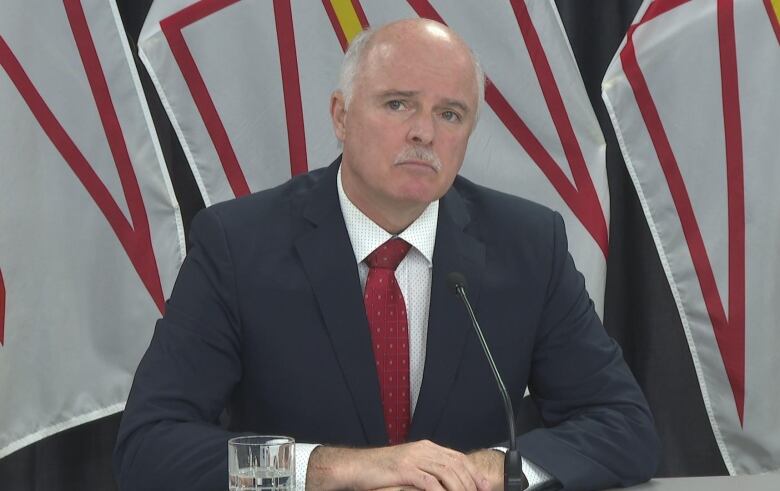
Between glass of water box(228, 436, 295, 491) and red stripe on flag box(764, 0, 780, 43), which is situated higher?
red stripe on flag box(764, 0, 780, 43)

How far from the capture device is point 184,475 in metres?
2.05

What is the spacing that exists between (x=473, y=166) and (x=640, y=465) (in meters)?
1.21

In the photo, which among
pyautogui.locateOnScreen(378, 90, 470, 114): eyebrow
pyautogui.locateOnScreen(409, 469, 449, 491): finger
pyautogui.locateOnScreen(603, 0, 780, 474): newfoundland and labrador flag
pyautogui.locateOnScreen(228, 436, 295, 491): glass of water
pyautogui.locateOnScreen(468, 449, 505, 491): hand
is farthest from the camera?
pyautogui.locateOnScreen(603, 0, 780, 474): newfoundland and labrador flag

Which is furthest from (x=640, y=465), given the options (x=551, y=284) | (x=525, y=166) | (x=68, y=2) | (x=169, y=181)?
(x=68, y=2)

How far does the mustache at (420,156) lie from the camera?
233 cm

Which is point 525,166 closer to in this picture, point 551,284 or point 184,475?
point 551,284

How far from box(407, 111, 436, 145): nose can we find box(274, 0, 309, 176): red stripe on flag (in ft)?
2.51

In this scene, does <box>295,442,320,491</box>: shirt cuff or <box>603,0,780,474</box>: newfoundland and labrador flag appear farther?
<box>603,0,780,474</box>: newfoundland and labrador flag

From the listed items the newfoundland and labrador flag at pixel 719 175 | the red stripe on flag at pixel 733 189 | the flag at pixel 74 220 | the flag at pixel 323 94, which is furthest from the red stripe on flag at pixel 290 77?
the red stripe on flag at pixel 733 189

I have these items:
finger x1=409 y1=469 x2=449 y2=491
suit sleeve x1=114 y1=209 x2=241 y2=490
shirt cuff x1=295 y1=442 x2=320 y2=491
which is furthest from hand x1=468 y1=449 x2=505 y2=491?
suit sleeve x1=114 y1=209 x2=241 y2=490

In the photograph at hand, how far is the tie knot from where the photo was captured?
240 cm

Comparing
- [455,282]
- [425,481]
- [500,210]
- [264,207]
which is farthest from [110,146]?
[425,481]

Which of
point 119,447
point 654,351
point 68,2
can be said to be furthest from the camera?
point 654,351

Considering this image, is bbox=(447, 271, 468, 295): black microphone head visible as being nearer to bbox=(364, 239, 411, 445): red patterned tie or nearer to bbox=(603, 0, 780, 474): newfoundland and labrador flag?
bbox=(364, 239, 411, 445): red patterned tie
